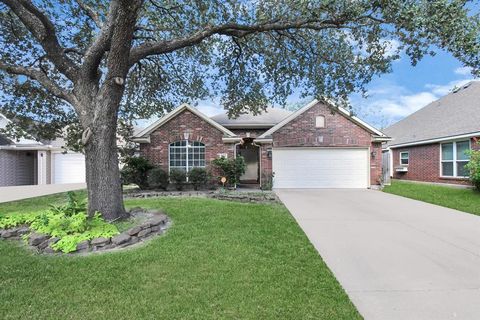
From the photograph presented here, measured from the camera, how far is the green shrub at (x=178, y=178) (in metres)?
14.1

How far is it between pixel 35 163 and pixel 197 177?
14046mm

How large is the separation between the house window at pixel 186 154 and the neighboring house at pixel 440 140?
11235 mm

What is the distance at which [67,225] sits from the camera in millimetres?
5801

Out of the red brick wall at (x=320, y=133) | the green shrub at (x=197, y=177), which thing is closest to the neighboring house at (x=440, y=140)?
the red brick wall at (x=320, y=133)

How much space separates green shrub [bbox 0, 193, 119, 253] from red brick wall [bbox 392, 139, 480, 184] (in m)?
15.7

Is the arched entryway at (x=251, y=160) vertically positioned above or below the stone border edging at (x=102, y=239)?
above

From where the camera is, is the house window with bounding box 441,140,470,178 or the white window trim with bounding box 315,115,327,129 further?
the white window trim with bounding box 315,115,327,129

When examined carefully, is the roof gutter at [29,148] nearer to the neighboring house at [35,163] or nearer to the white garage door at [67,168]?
the neighboring house at [35,163]

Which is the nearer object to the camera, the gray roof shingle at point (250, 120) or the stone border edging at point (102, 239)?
the stone border edging at point (102, 239)

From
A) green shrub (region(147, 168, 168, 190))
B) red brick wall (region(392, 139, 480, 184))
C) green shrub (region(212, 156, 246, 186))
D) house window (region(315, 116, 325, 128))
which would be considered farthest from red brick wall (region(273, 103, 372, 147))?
green shrub (region(147, 168, 168, 190))

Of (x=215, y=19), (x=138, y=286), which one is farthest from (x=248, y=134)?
(x=138, y=286)

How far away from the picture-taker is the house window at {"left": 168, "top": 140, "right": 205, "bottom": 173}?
48.8ft

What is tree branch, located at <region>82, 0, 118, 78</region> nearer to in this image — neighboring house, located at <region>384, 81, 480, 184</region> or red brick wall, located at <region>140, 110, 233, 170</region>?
red brick wall, located at <region>140, 110, 233, 170</region>

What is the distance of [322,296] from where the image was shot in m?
3.52
